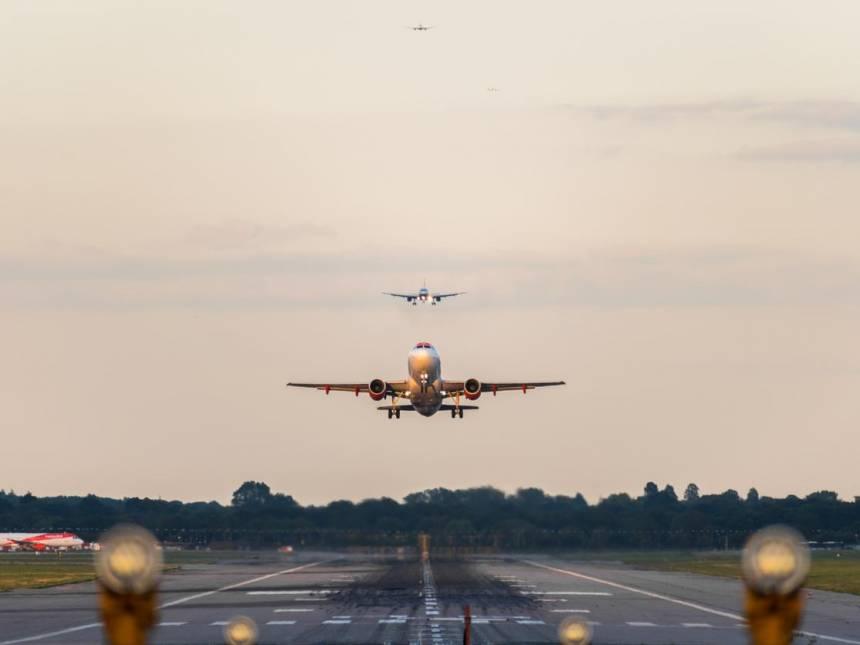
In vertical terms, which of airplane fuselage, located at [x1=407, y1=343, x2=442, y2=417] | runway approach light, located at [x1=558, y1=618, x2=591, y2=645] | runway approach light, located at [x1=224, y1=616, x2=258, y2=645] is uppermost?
airplane fuselage, located at [x1=407, y1=343, x2=442, y2=417]

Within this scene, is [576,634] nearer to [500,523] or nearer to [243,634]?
[243,634]

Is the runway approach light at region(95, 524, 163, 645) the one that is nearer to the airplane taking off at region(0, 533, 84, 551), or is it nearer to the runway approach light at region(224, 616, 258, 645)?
the runway approach light at region(224, 616, 258, 645)

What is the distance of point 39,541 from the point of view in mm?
186375

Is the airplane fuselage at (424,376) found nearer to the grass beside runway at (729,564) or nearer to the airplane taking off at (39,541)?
the grass beside runway at (729,564)

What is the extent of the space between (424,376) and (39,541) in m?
102

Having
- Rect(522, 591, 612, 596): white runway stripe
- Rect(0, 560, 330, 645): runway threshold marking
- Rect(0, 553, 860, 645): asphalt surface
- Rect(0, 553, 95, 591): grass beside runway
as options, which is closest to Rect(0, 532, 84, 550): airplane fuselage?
Rect(0, 553, 95, 591): grass beside runway

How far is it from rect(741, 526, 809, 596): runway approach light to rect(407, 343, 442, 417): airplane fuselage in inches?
3569

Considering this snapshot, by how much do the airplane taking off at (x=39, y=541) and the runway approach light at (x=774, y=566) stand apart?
604 ft

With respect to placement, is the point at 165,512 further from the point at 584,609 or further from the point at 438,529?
the point at 584,609

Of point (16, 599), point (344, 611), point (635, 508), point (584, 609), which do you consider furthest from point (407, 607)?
point (635, 508)


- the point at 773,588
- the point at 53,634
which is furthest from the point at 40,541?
the point at 773,588

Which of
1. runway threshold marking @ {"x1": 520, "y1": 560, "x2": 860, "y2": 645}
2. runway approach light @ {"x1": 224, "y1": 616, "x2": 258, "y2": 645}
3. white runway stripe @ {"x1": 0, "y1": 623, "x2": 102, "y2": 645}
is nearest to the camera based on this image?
runway approach light @ {"x1": 224, "y1": 616, "x2": 258, "y2": 645}

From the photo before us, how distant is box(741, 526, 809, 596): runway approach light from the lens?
803 cm

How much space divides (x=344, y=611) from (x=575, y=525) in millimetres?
73088
